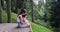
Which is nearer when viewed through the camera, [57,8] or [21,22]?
[21,22]

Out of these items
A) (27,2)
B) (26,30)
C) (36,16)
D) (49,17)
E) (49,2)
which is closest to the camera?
(26,30)

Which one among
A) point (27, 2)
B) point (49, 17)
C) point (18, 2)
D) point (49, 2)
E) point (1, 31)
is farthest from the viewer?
point (49, 2)

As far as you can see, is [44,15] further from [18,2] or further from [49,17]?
[18,2]

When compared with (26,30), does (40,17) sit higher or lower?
lower

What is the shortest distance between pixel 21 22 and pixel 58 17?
17273 mm

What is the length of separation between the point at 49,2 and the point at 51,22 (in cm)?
312

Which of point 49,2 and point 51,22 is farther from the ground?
point 49,2

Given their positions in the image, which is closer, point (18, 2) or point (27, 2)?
point (18, 2)

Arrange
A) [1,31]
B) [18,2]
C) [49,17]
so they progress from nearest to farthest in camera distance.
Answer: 1. [1,31]
2. [18,2]
3. [49,17]

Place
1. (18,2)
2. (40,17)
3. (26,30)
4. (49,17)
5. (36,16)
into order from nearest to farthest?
(26,30)
(18,2)
(36,16)
(40,17)
(49,17)

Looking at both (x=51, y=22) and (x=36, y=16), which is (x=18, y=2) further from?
(x=51, y=22)

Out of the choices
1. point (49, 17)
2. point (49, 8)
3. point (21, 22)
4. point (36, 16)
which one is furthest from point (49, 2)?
point (21, 22)

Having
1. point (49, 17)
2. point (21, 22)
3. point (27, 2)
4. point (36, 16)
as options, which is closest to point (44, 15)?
point (49, 17)

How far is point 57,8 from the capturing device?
24.4 m
